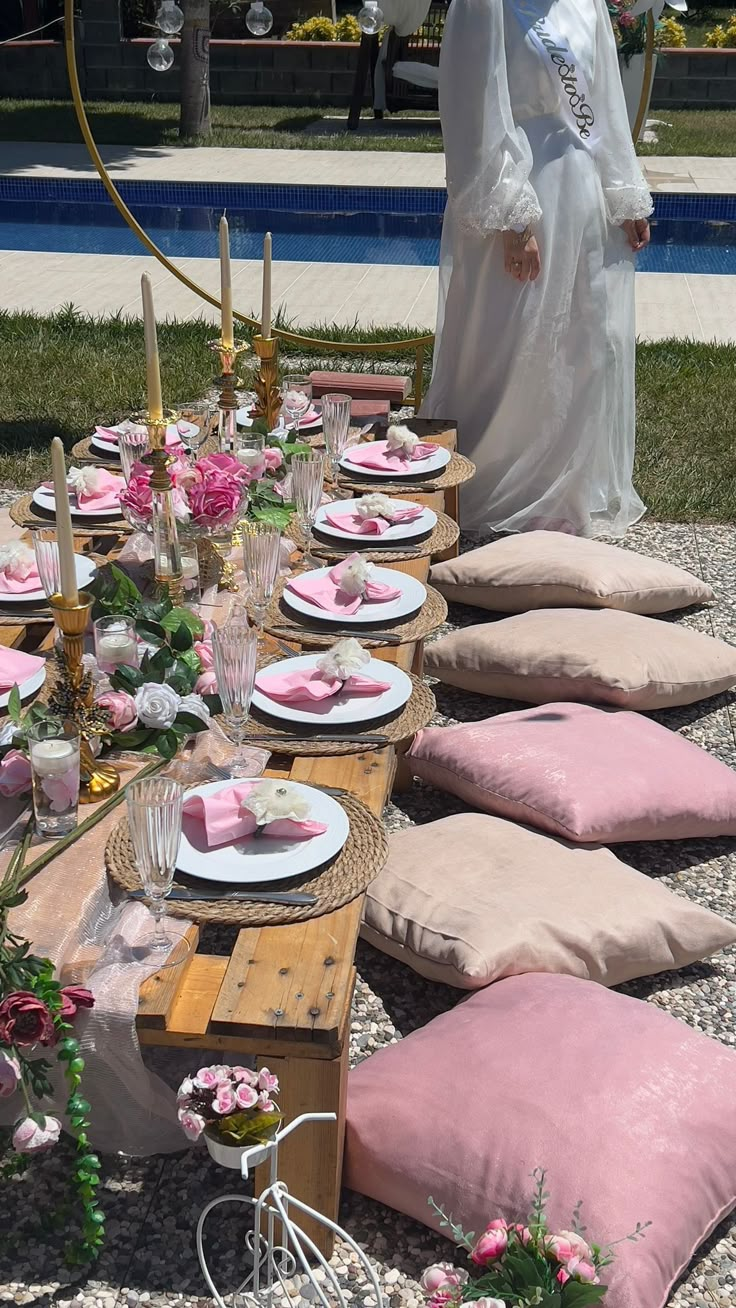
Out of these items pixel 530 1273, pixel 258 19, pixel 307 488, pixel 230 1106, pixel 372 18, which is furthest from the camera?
pixel 258 19

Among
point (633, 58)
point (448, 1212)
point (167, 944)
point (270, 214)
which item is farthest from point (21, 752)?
point (633, 58)

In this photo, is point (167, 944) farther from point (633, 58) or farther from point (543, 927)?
point (633, 58)

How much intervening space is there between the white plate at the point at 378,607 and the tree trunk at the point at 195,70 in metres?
11.2

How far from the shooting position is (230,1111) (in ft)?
5.92

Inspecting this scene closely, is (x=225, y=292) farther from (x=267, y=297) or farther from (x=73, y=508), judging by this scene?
(x=73, y=508)

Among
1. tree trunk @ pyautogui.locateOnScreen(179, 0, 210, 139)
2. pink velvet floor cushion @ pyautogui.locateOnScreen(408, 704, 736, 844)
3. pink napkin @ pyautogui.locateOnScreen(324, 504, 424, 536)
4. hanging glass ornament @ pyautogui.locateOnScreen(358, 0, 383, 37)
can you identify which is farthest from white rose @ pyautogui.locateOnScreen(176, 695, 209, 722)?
tree trunk @ pyautogui.locateOnScreen(179, 0, 210, 139)

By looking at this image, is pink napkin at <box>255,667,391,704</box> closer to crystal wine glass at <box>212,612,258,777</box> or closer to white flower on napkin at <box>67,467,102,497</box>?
crystal wine glass at <box>212,612,258,777</box>

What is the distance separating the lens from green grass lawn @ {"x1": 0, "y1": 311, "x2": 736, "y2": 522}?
5355 millimetres

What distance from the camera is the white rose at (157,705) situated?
2.36 meters

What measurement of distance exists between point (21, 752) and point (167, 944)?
45 centimetres

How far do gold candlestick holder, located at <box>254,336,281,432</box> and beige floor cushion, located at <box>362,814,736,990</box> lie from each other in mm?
1423

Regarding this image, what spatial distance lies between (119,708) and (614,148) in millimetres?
2992

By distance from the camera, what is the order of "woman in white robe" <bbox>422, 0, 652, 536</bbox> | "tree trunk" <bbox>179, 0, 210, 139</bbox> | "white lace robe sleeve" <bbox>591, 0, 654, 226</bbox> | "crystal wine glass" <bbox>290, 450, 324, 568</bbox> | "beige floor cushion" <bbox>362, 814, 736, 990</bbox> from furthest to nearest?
1. "tree trunk" <bbox>179, 0, 210, 139</bbox>
2. "white lace robe sleeve" <bbox>591, 0, 654, 226</bbox>
3. "woman in white robe" <bbox>422, 0, 652, 536</bbox>
4. "crystal wine glass" <bbox>290, 450, 324, 568</bbox>
5. "beige floor cushion" <bbox>362, 814, 736, 990</bbox>

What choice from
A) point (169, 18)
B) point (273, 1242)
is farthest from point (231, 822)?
point (169, 18)
